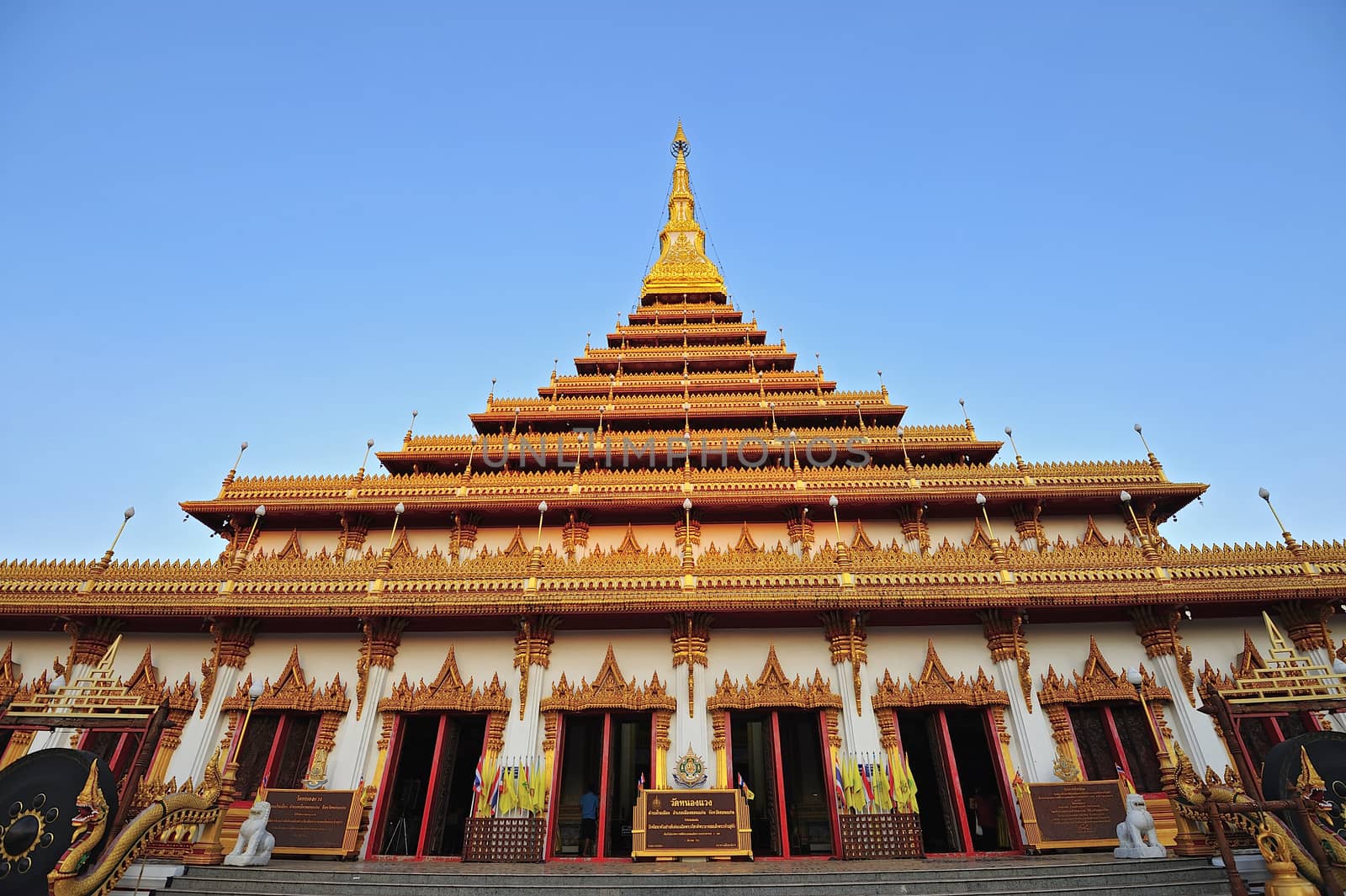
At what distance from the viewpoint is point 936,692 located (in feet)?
48.8

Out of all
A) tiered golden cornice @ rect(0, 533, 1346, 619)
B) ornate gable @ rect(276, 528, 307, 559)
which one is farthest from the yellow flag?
ornate gable @ rect(276, 528, 307, 559)

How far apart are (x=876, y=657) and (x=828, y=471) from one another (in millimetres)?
5760

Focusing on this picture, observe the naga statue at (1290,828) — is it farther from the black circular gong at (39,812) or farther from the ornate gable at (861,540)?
the black circular gong at (39,812)

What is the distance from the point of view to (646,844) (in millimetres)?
12773

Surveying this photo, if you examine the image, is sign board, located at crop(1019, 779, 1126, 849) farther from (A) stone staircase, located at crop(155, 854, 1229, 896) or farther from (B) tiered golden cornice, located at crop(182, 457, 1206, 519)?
(B) tiered golden cornice, located at crop(182, 457, 1206, 519)

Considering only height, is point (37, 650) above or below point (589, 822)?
above

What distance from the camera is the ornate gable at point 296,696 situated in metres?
15.2

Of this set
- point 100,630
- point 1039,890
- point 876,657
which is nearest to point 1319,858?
point 1039,890

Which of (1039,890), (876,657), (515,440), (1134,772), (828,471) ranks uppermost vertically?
(515,440)

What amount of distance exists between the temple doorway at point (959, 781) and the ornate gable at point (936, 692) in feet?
1.14

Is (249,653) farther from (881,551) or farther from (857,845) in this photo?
(881,551)

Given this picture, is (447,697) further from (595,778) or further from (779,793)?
(779,793)

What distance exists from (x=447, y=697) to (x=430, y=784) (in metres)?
1.79

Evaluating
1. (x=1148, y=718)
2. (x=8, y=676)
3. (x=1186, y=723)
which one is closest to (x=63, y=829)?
(x=8, y=676)
